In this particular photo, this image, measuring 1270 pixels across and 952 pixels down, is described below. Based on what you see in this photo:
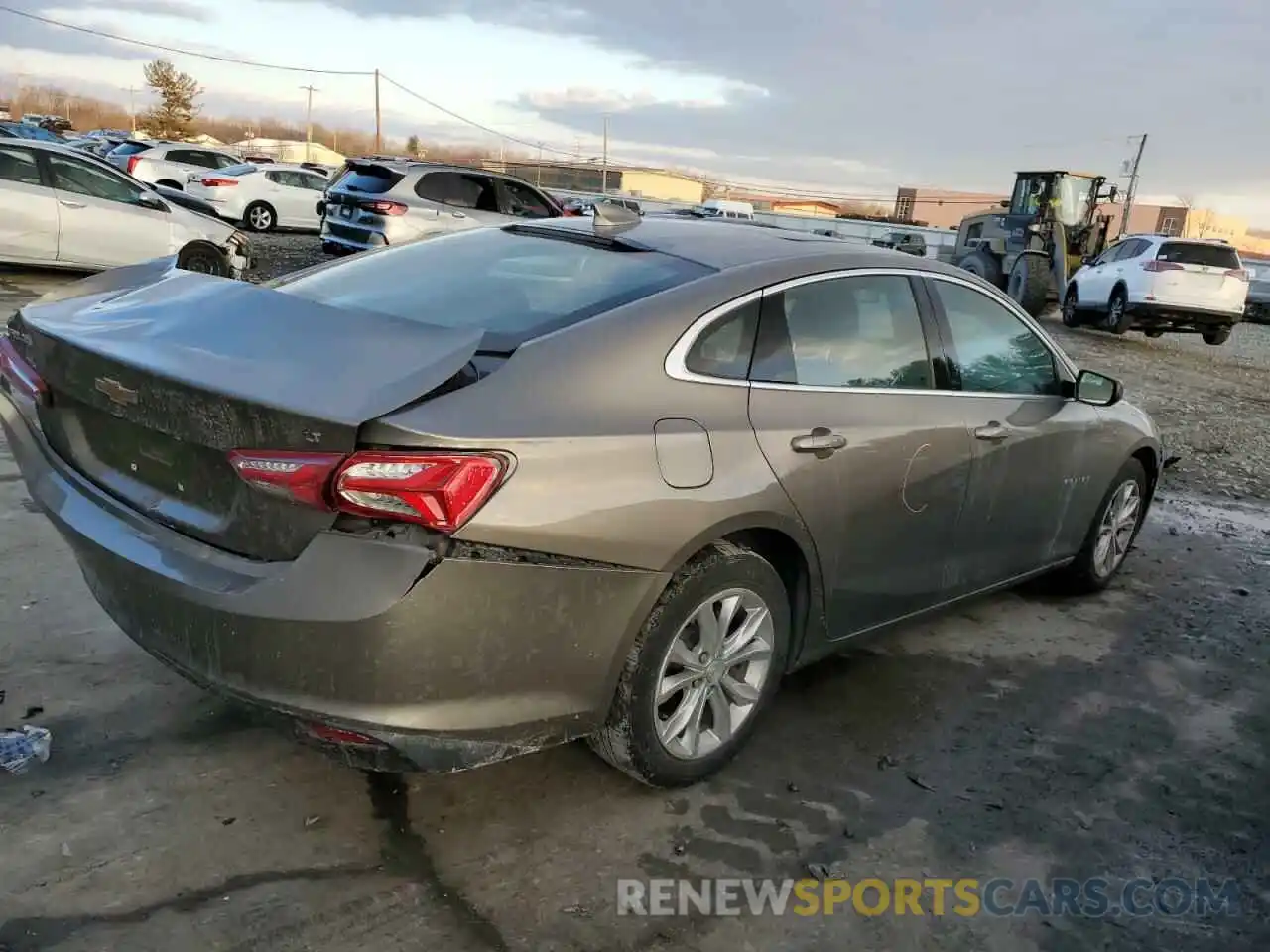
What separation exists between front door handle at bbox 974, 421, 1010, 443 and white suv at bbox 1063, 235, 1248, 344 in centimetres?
1424

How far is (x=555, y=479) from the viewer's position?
241 centimetres

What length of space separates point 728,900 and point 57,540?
338 centimetres

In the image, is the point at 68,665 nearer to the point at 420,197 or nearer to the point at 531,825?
the point at 531,825

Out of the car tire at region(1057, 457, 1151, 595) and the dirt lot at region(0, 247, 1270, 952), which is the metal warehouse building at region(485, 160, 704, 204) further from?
the dirt lot at region(0, 247, 1270, 952)

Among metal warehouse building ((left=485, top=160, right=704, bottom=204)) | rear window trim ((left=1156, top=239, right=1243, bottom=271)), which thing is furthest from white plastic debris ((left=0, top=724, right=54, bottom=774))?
metal warehouse building ((left=485, top=160, right=704, bottom=204))

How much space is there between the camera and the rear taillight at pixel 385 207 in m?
12.8

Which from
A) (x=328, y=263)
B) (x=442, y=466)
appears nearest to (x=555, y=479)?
(x=442, y=466)

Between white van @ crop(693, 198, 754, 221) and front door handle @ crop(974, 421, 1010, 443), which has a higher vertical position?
front door handle @ crop(974, 421, 1010, 443)

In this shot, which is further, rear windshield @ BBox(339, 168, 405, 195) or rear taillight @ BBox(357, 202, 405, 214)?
rear windshield @ BBox(339, 168, 405, 195)

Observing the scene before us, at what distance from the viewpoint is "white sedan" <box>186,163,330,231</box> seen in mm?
22016

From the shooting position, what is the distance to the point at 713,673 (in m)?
3.00

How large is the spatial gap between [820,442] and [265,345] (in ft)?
5.33

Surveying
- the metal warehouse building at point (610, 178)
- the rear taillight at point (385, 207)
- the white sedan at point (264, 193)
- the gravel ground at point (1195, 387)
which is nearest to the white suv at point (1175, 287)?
the gravel ground at point (1195, 387)

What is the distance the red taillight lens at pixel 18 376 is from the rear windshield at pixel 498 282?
32.1 inches
